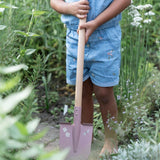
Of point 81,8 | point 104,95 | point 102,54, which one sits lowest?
point 104,95

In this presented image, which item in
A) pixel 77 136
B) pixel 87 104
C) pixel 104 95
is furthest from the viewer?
pixel 87 104

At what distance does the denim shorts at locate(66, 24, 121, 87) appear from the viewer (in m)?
2.11

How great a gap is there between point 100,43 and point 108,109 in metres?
0.48

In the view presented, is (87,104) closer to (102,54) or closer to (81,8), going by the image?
(102,54)

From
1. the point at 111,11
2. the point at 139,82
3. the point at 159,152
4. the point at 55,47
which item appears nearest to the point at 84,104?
the point at 139,82

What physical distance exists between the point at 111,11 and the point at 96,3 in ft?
0.39

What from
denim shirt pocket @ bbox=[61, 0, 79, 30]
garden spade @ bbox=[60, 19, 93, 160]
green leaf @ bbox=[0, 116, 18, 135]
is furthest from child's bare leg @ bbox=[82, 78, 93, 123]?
green leaf @ bbox=[0, 116, 18, 135]

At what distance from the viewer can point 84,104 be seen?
95.5 inches

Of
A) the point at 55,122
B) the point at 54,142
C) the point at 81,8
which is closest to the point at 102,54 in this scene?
the point at 81,8

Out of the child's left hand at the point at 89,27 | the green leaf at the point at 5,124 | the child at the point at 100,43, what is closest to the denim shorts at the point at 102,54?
the child at the point at 100,43

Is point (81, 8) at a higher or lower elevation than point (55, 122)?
higher

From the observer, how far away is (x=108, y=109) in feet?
7.51

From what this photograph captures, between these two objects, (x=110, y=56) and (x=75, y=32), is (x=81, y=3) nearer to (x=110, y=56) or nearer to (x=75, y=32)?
(x=75, y=32)

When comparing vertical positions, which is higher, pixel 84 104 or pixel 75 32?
pixel 75 32
